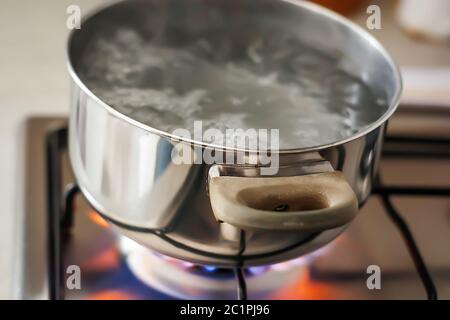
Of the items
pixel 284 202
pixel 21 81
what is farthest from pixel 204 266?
pixel 21 81

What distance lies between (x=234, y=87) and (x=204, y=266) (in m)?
0.14

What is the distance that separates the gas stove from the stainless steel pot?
5 cm

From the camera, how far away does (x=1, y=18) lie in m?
0.77

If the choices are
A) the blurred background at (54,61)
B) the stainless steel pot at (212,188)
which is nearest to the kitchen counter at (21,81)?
the blurred background at (54,61)

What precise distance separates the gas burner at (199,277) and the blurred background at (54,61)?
0.35 feet

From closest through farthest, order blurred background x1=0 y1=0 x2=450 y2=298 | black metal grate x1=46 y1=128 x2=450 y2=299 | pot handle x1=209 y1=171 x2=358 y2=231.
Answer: pot handle x1=209 y1=171 x2=358 y2=231 → black metal grate x1=46 y1=128 x2=450 y2=299 → blurred background x1=0 y1=0 x2=450 y2=298

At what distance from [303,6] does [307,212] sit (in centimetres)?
24

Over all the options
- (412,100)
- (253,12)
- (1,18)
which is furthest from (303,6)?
(1,18)

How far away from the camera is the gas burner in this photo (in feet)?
1.64

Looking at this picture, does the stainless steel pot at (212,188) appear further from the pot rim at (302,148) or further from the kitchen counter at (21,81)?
the kitchen counter at (21,81)

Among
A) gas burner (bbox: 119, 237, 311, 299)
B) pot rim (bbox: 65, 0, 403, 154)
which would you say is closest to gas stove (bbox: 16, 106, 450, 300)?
gas burner (bbox: 119, 237, 311, 299)

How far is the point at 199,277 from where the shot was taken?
51 centimetres

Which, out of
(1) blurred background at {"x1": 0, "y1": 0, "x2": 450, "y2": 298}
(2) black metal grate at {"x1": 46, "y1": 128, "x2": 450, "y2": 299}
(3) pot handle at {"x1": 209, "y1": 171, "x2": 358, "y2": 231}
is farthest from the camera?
(1) blurred background at {"x1": 0, "y1": 0, "x2": 450, "y2": 298}

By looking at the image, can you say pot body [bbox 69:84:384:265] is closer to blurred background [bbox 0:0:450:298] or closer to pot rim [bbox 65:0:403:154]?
pot rim [bbox 65:0:403:154]
